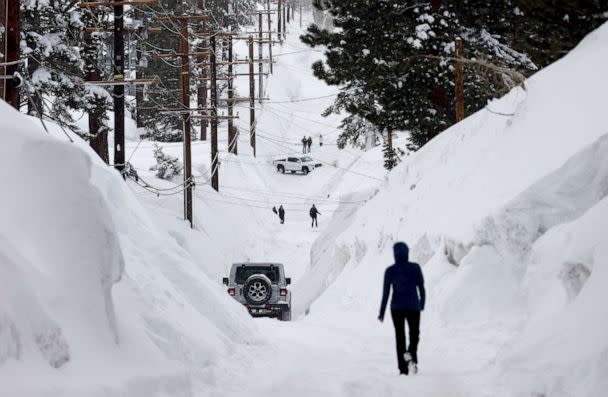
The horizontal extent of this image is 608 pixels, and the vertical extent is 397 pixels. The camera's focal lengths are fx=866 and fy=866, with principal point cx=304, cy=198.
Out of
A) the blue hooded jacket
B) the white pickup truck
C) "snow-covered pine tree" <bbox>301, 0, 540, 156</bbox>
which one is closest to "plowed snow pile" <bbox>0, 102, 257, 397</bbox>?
the blue hooded jacket

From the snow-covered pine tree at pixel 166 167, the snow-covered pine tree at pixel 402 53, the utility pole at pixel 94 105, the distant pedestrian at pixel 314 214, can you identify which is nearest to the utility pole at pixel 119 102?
the snow-covered pine tree at pixel 402 53

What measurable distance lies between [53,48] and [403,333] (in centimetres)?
2201

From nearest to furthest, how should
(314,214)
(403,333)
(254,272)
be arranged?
(403,333), (254,272), (314,214)

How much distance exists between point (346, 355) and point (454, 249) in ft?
14.0

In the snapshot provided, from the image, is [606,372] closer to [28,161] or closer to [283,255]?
[28,161]

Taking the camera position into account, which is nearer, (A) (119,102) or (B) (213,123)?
(A) (119,102)

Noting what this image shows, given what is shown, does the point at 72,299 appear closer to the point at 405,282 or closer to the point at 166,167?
the point at 405,282

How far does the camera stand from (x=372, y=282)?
72.3 feet

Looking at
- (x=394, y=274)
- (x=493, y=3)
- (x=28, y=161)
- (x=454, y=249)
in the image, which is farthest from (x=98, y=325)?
(x=493, y=3)

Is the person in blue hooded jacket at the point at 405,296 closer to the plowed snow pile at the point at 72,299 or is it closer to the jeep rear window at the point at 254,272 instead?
the plowed snow pile at the point at 72,299

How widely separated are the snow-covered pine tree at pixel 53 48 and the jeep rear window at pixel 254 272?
8.92 meters

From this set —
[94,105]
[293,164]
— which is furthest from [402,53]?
[293,164]

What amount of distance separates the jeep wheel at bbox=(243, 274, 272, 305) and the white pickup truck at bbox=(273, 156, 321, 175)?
49589 millimetres

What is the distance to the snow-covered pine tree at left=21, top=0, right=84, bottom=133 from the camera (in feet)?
94.5
